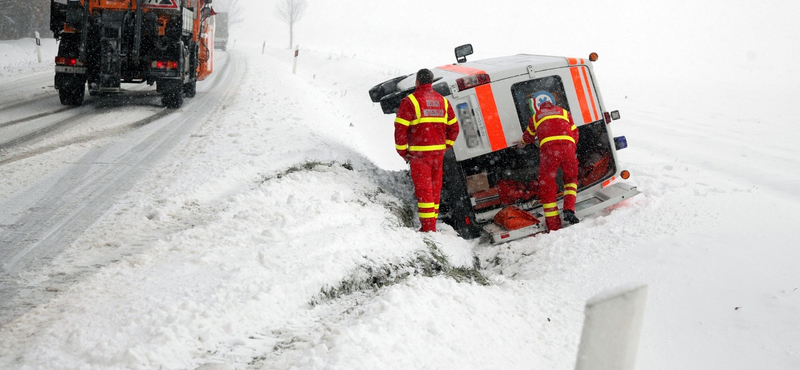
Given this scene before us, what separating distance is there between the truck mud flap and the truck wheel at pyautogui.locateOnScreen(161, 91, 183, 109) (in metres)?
7.09

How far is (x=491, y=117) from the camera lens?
570 centimetres

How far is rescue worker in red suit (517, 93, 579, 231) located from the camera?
5480mm

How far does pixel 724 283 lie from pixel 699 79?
2525 cm

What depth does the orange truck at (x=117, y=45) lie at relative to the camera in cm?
930

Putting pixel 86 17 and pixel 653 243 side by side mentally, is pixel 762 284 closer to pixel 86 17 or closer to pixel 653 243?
pixel 653 243

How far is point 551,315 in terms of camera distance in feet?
12.4

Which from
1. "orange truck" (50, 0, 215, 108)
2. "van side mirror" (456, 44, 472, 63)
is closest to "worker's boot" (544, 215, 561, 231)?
"van side mirror" (456, 44, 472, 63)

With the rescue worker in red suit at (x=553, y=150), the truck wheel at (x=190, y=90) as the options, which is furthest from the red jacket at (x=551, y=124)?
the truck wheel at (x=190, y=90)

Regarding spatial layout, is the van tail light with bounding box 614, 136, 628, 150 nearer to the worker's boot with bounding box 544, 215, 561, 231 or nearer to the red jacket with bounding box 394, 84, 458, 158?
the worker's boot with bounding box 544, 215, 561, 231

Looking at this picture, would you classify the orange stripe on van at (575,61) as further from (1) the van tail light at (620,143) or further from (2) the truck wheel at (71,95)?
(2) the truck wheel at (71,95)

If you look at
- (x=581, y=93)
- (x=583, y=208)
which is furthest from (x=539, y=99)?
(x=583, y=208)

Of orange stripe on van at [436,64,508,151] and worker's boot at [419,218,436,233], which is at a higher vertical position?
orange stripe on van at [436,64,508,151]

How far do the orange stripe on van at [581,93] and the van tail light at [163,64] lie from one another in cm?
739

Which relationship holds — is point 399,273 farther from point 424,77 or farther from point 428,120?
point 424,77
